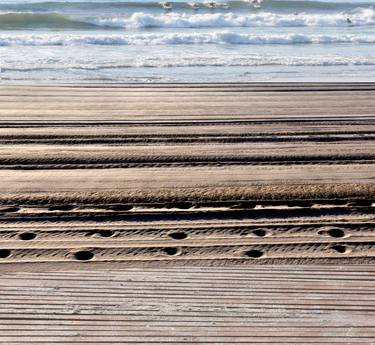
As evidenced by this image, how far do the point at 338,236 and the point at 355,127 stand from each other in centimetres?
338

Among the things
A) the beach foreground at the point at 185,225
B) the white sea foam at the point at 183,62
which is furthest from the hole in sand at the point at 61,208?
the white sea foam at the point at 183,62

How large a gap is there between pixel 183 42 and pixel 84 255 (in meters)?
13.2

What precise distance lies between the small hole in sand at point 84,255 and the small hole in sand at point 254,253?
1.05 meters

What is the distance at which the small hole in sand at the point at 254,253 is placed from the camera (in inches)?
173

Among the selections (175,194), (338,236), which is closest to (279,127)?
(175,194)

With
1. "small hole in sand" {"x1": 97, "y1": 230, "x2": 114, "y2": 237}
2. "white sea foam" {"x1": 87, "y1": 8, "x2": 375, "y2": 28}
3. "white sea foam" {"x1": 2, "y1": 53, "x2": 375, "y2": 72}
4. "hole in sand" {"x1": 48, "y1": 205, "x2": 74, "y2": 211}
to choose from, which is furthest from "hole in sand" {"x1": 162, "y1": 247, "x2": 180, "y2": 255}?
"white sea foam" {"x1": 87, "y1": 8, "x2": 375, "y2": 28}

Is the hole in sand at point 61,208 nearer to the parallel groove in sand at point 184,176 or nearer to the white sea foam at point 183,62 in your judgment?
Answer: the parallel groove in sand at point 184,176

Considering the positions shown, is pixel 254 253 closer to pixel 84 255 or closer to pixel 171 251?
pixel 171 251

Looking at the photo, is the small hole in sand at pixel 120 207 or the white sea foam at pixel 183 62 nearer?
the small hole in sand at pixel 120 207

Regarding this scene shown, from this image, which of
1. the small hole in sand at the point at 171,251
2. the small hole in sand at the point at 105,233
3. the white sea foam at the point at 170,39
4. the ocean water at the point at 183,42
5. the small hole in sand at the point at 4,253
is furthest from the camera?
the white sea foam at the point at 170,39

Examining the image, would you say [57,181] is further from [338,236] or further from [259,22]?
[259,22]

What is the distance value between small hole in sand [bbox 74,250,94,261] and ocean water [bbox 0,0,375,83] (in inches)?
262

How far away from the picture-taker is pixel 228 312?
3779 mm

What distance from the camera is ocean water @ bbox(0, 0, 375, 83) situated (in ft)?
38.6
